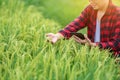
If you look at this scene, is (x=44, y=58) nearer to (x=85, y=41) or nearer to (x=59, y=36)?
(x=85, y=41)

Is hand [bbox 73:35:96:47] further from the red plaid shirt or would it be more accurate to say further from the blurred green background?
the blurred green background

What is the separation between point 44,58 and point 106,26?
3.24 ft

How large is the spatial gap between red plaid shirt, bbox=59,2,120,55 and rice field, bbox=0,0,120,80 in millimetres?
160

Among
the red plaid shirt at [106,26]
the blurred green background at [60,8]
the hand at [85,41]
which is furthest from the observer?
the blurred green background at [60,8]

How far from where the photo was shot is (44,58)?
10.9 ft

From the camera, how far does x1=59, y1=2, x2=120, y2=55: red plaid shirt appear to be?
13.0ft

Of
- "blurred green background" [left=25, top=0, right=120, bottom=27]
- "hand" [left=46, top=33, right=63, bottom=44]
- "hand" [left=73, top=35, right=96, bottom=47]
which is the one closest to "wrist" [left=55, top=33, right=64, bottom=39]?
"hand" [left=46, top=33, right=63, bottom=44]

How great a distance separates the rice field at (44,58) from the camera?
3066mm

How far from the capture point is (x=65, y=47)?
3.79 metres

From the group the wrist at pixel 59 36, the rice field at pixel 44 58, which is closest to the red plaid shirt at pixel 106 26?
the wrist at pixel 59 36

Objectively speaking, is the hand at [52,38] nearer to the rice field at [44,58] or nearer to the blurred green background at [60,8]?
the rice field at [44,58]

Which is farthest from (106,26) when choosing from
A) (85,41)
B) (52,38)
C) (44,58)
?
(44,58)

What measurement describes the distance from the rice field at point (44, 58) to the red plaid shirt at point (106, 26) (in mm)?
160

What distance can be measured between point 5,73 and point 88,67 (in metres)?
0.59
